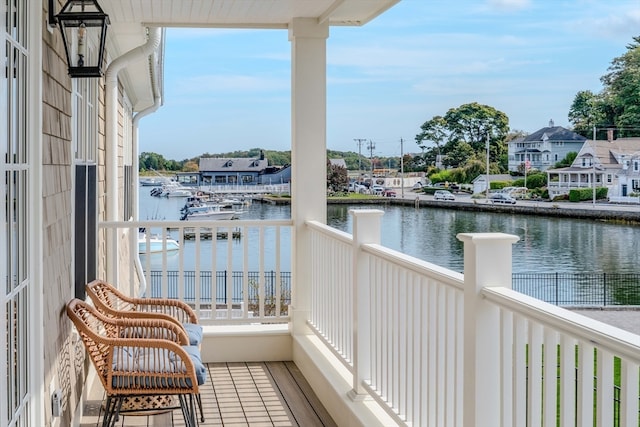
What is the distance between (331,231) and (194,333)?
106cm

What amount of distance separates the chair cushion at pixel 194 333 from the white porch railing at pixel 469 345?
0.85 metres

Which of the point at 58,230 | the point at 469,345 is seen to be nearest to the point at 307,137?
the point at 58,230

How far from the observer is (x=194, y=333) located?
169 inches

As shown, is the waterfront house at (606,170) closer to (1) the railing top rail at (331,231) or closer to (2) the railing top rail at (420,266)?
(1) the railing top rail at (331,231)

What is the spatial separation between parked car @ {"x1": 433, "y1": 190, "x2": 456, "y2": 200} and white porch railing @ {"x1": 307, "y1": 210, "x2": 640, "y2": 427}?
3938mm

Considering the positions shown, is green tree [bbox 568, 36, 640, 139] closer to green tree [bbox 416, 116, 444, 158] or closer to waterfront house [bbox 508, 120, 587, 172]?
waterfront house [bbox 508, 120, 587, 172]

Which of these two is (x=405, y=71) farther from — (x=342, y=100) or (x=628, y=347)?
(x=628, y=347)

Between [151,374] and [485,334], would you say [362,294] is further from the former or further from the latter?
[485,334]

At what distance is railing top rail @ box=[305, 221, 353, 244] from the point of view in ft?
13.8

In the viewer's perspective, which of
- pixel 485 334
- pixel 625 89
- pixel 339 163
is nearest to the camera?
pixel 485 334

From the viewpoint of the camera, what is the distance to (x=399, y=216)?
276 inches

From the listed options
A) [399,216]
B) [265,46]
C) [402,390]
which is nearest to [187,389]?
[402,390]

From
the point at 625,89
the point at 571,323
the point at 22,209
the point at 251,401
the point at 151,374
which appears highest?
the point at 625,89

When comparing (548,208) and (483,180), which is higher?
(483,180)
